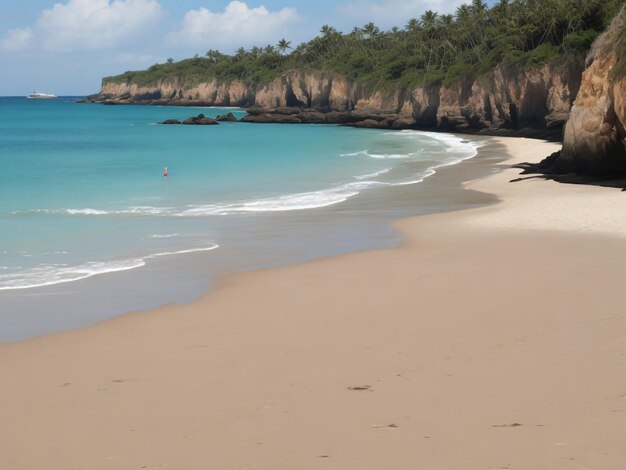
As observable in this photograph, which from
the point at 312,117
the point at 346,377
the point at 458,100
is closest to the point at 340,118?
the point at 312,117

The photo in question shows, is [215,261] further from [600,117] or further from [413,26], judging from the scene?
[413,26]

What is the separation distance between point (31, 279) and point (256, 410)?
724 centimetres

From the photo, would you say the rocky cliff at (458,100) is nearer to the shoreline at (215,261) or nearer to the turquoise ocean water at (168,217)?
the turquoise ocean water at (168,217)

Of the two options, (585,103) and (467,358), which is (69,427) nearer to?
(467,358)

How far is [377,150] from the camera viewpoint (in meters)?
46.0

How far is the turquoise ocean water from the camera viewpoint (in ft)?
38.4

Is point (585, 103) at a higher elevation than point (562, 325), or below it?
higher

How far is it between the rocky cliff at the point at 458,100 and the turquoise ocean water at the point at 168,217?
43.6 ft

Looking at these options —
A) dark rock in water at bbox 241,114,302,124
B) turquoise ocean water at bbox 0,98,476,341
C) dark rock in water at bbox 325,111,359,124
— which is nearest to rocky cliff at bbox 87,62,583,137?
dark rock in water at bbox 325,111,359,124

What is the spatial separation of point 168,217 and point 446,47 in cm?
7063

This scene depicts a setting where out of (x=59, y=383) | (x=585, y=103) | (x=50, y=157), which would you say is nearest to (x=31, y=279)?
(x=59, y=383)

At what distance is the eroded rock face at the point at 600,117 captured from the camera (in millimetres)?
22422

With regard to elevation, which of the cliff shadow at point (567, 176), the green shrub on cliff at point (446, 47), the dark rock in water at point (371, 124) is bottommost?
the cliff shadow at point (567, 176)

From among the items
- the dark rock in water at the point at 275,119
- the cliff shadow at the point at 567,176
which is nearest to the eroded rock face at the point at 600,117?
the cliff shadow at the point at 567,176
